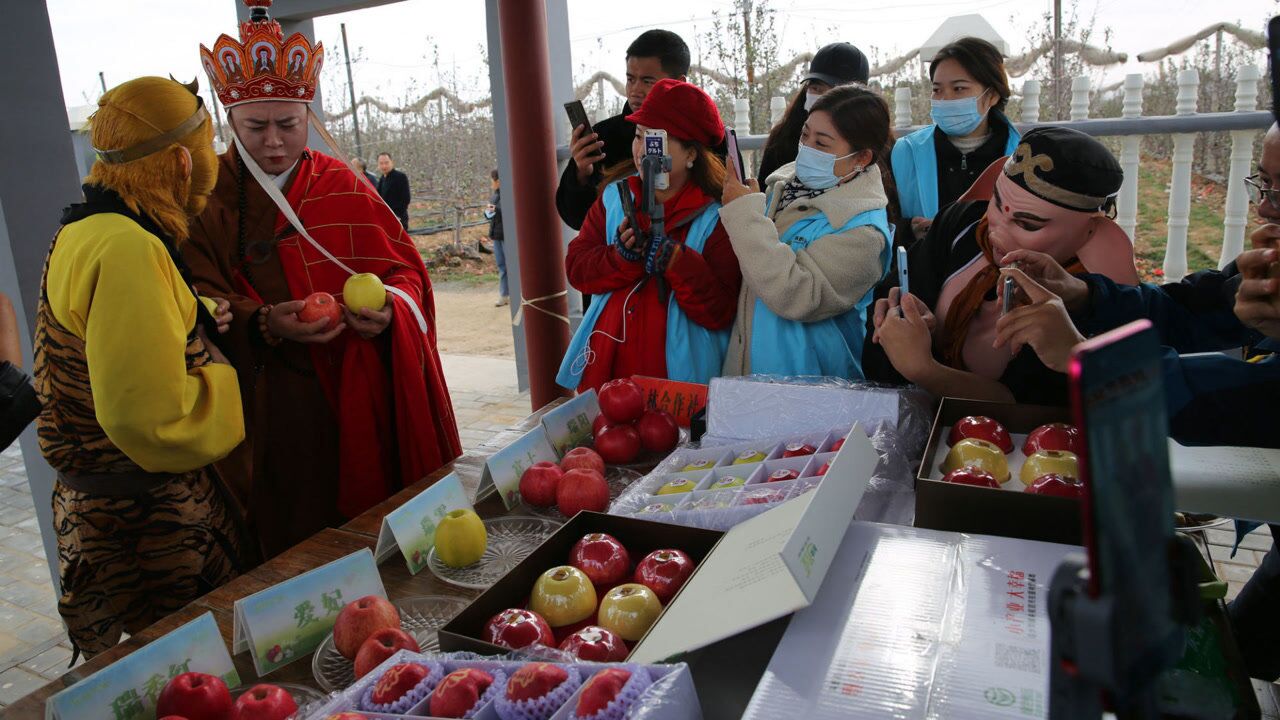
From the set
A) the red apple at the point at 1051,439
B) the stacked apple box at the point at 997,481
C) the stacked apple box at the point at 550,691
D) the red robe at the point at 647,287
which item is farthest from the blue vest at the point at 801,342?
the stacked apple box at the point at 550,691

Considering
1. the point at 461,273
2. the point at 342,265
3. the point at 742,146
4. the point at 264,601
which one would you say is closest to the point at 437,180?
the point at 461,273

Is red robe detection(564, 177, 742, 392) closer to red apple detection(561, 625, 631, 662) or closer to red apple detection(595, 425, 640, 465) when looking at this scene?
red apple detection(595, 425, 640, 465)

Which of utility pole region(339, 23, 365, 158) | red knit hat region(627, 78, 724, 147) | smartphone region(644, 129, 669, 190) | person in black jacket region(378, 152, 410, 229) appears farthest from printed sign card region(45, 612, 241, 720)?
utility pole region(339, 23, 365, 158)

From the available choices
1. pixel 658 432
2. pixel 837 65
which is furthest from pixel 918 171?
pixel 658 432

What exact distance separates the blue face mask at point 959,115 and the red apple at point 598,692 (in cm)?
290

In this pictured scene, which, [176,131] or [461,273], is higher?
[176,131]

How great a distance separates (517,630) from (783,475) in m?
0.55

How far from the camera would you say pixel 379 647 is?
106 centimetres

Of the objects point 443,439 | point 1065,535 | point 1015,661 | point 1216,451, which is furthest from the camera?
point 443,439

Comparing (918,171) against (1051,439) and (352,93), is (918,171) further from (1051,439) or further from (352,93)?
(352,93)

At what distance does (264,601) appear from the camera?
3.82 feet

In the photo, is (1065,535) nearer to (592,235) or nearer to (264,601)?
(264,601)

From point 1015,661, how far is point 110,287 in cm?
177

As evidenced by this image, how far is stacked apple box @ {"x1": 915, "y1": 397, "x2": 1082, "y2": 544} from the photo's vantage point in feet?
3.66
